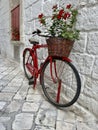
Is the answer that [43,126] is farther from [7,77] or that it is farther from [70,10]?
[7,77]

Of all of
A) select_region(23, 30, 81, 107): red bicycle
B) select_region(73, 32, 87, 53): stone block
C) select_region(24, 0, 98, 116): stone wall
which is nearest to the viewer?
select_region(24, 0, 98, 116): stone wall

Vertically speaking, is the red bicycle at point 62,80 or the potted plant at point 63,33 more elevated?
the potted plant at point 63,33

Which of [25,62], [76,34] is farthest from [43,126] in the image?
[25,62]

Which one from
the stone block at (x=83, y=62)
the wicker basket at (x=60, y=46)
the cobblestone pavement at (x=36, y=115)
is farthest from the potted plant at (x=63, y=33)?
the cobblestone pavement at (x=36, y=115)

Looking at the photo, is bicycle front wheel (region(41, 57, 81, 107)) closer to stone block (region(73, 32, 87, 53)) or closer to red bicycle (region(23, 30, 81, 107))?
red bicycle (region(23, 30, 81, 107))

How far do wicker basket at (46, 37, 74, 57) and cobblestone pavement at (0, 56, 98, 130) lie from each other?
712 mm

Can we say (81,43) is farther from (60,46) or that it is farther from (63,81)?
(63,81)

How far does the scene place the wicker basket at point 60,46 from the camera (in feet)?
7.45

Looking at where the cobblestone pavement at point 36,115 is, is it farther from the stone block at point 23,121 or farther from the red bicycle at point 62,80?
the red bicycle at point 62,80

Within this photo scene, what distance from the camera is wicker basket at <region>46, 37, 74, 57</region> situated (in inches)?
89.4

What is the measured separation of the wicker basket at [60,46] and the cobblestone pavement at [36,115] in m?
0.71

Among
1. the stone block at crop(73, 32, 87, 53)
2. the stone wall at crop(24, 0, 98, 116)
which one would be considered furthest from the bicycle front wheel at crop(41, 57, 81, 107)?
the stone block at crop(73, 32, 87, 53)

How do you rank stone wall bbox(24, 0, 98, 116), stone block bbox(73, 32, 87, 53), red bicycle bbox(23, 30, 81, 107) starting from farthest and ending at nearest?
red bicycle bbox(23, 30, 81, 107)
stone block bbox(73, 32, 87, 53)
stone wall bbox(24, 0, 98, 116)

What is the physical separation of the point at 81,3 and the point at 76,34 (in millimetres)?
370
